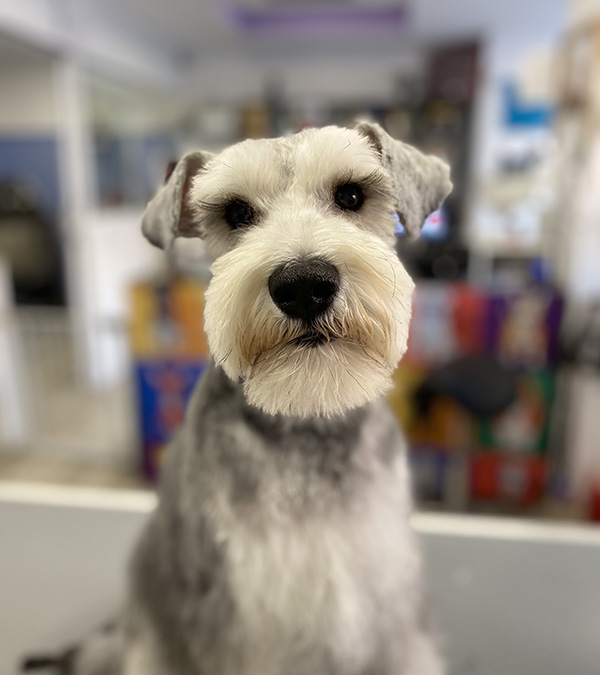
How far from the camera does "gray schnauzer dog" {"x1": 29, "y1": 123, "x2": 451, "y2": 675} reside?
401 millimetres

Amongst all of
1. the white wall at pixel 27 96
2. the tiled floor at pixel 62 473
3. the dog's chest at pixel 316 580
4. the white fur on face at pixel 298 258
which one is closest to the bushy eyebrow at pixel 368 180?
the white fur on face at pixel 298 258

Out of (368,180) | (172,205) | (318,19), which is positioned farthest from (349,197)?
(318,19)

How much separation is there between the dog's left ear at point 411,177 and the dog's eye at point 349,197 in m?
0.03

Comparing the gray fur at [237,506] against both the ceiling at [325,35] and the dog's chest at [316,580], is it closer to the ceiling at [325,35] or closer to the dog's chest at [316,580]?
the dog's chest at [316,580]

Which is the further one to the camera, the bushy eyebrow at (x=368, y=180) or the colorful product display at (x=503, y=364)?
the colorful product display at (x=503, y=364)

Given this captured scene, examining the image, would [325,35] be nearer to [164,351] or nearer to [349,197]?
[164,351]

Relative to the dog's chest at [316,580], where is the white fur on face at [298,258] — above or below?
above

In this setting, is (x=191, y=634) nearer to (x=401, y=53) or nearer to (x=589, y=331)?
(x=589, y=331)

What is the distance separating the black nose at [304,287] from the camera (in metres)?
0.38

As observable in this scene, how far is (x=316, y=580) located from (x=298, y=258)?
0.27 m

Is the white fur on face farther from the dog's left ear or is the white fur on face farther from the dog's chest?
the dog's chest

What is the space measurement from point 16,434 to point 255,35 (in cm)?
351

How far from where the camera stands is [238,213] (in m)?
0.46

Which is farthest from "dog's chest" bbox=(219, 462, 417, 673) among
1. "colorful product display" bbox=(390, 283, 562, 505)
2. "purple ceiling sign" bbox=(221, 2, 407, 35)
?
"purple ceiling sign" bbox=(221, 2, 407, 35)
